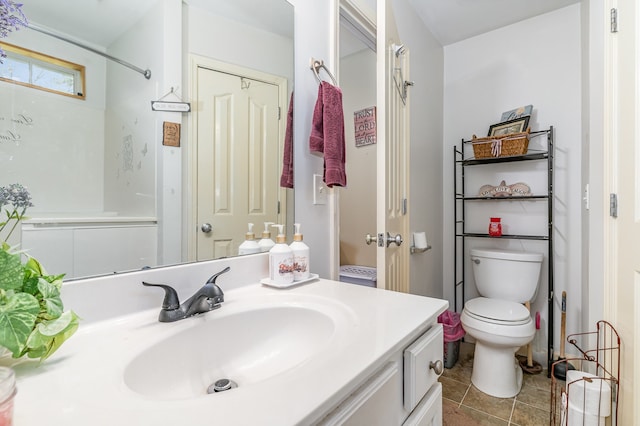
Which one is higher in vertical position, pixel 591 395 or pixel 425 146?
pixel 425 146

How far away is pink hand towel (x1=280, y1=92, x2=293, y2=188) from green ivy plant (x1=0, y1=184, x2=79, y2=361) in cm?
72

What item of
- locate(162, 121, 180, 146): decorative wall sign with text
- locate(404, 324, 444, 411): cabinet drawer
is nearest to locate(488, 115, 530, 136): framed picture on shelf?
locate(404, 324, 444, 411): cabinet drawer

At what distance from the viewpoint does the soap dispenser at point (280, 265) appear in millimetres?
950

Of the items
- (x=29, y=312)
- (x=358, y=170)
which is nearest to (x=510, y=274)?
(x=358, y=170)

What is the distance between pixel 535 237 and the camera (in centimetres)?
202

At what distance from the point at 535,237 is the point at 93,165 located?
2390 millimetres

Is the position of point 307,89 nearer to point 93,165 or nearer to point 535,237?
point 93,165

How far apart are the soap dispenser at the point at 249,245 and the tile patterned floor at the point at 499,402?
1314mm

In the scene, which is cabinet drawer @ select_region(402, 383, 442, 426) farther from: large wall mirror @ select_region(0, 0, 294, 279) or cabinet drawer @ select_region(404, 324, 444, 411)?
large wall mirror @ select_region(0, 0, 294, 279)

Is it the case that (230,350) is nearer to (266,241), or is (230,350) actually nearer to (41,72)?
(266,241)

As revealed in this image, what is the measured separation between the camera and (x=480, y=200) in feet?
7.68

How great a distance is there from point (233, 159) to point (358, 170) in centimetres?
153

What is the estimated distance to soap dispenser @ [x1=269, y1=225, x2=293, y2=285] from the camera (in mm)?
950

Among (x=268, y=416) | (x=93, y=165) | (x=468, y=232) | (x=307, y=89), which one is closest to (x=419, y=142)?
(x=468, y=232)
